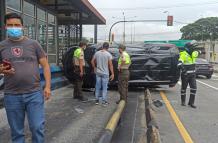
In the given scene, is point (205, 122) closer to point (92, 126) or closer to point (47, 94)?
point (92, 126)

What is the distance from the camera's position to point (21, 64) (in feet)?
16.9

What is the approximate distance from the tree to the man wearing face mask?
103m

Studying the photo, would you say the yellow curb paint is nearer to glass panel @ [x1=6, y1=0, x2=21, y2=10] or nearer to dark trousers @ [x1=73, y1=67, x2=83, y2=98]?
dark trousers @ [x1=73, y1=67, x2=83, y2=98]

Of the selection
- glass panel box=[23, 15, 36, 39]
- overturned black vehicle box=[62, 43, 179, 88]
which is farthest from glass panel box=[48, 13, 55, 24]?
overturned black vehicle box=[62, 43, 179, 88]

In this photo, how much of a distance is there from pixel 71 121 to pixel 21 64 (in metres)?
4.17

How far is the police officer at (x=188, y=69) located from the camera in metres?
13.2

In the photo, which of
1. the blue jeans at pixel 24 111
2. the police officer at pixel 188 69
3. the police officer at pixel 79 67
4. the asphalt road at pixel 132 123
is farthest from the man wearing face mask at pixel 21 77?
→ the police officer at pixel 188 69

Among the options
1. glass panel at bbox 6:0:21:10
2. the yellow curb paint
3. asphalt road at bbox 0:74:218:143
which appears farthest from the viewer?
glass panel at bbox 6:0:21:10

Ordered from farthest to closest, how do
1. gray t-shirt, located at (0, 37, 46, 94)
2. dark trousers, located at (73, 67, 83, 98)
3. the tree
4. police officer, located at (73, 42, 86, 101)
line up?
the tree, dark trousers, located at (73, 67, 83, 98), police officer, located at (73, 42, 86, 101), gray t-shirt, located at (0, 37, 46, 94)

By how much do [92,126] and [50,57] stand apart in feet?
41.2

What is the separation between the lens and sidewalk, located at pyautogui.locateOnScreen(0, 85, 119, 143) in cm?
752

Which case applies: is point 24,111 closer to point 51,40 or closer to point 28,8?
point 28,8

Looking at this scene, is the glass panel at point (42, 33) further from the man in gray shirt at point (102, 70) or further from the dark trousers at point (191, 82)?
the dark trousers at point (191, 82)

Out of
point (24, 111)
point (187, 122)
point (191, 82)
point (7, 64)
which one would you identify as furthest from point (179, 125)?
point (7, 64)
